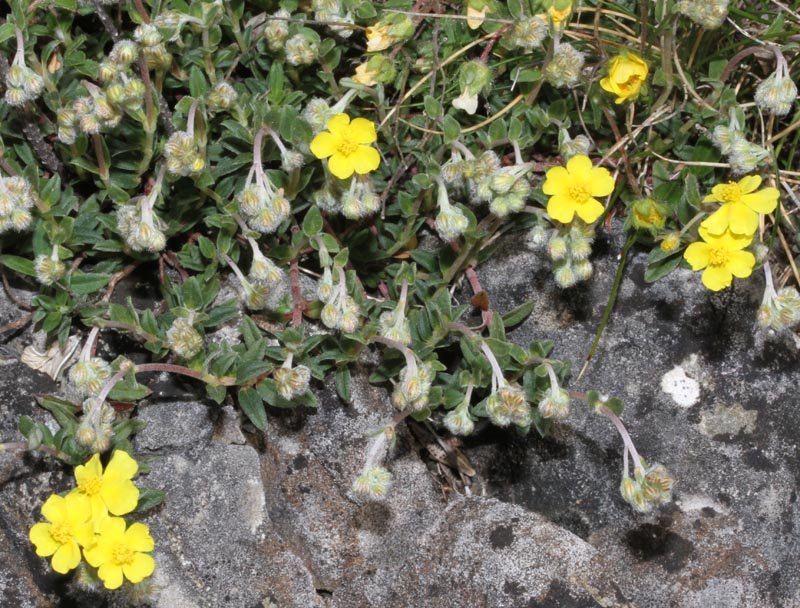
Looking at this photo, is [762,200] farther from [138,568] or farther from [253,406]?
[138,568]

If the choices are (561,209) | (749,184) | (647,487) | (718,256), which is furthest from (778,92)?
(647,487)

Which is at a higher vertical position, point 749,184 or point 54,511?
point 749,184

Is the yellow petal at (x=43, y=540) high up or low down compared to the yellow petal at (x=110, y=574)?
up

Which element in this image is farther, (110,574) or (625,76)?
(625,76)

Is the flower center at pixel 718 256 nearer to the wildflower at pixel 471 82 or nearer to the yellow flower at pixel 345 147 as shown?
the wildflower at pixel 471 82

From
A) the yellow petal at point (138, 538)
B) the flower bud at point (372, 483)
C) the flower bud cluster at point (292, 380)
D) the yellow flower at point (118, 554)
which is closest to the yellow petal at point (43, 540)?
the yellow flower at point (118, 554)

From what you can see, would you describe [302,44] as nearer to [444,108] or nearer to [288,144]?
[288,144]

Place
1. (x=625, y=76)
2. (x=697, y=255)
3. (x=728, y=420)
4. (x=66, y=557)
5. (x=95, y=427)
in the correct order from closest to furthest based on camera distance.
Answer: (x=66, y=557) < (x=95, y=427) < (x=697, y=255) < (x=625, y=76) < (x=728, y=420)

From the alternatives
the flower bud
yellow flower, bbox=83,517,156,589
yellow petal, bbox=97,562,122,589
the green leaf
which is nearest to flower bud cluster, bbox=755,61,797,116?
the flower bud
